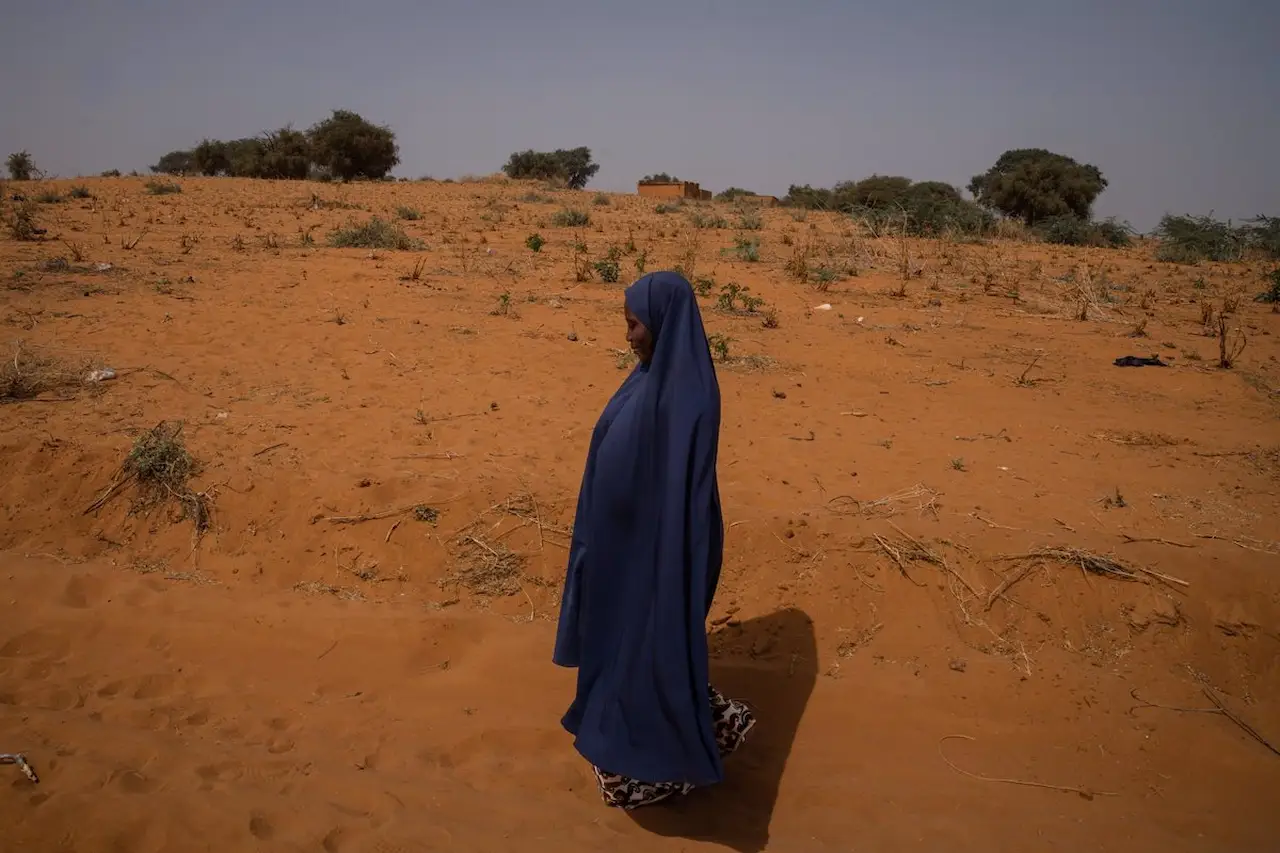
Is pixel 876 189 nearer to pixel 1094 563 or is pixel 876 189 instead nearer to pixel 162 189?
pixel 162 189

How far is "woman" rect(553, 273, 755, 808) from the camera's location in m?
2.59

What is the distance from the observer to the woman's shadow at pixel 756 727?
2.98m

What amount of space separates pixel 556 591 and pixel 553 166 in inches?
1590

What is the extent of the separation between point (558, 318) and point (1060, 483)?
16.3ft

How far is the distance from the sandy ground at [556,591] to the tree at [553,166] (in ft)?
116

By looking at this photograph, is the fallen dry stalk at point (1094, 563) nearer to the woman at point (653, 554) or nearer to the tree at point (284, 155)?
the woman at point (653, 554)

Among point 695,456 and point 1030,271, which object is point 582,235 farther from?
point 695,456

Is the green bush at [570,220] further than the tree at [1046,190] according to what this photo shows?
No

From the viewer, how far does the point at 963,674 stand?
3.91 metres

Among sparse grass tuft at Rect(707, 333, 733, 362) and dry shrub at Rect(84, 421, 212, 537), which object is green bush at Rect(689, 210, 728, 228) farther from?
dry shrub at Rect(84, 421, 212, 537)

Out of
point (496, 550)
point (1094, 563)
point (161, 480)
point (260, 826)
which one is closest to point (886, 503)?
point (1094, 563)

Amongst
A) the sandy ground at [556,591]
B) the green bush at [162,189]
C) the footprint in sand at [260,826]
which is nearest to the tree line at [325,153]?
the green bush at [162,189]

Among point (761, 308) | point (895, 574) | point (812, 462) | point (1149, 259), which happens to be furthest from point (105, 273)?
point (1149, 259)

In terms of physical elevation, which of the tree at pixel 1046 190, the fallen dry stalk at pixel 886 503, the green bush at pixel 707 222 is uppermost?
the tree at pixel 1046 190
